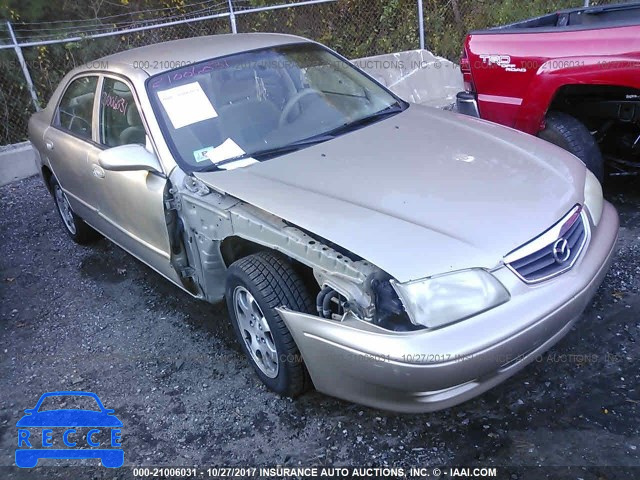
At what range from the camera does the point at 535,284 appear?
2.28 m

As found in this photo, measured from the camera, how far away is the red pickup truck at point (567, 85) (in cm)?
360

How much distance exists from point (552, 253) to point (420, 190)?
623mm

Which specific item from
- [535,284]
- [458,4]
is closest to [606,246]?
[535,284]

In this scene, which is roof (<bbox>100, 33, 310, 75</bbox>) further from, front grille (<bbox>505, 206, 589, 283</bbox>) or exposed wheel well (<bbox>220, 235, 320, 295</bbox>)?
front grille (<bbox>505, 206, 589, 283</bbox>)

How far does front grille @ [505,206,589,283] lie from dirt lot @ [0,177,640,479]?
68cm

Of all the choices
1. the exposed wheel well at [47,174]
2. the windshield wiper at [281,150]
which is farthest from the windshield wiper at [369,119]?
the exposed wheel well at [47,174]

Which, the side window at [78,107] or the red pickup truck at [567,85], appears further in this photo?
the side window at [78,107]

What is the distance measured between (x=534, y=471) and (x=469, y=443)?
28 cm

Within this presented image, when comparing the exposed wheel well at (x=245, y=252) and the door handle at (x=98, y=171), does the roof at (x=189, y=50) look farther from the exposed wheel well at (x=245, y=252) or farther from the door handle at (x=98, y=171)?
the exposed wheel well at (x=245, y=252)

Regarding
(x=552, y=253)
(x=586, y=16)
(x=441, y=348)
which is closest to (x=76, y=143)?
(x=441, y=348)

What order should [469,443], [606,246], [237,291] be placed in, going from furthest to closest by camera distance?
[237,291] < [606,246] < [469,443]

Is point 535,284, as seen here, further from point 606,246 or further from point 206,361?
point 206,361

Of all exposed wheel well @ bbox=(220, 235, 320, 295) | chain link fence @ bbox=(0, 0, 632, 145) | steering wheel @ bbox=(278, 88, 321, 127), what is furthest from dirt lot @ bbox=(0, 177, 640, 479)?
chain link fence @ bbox=(0, 0, 632, 145)

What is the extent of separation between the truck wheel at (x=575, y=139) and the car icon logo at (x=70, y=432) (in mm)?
3380
